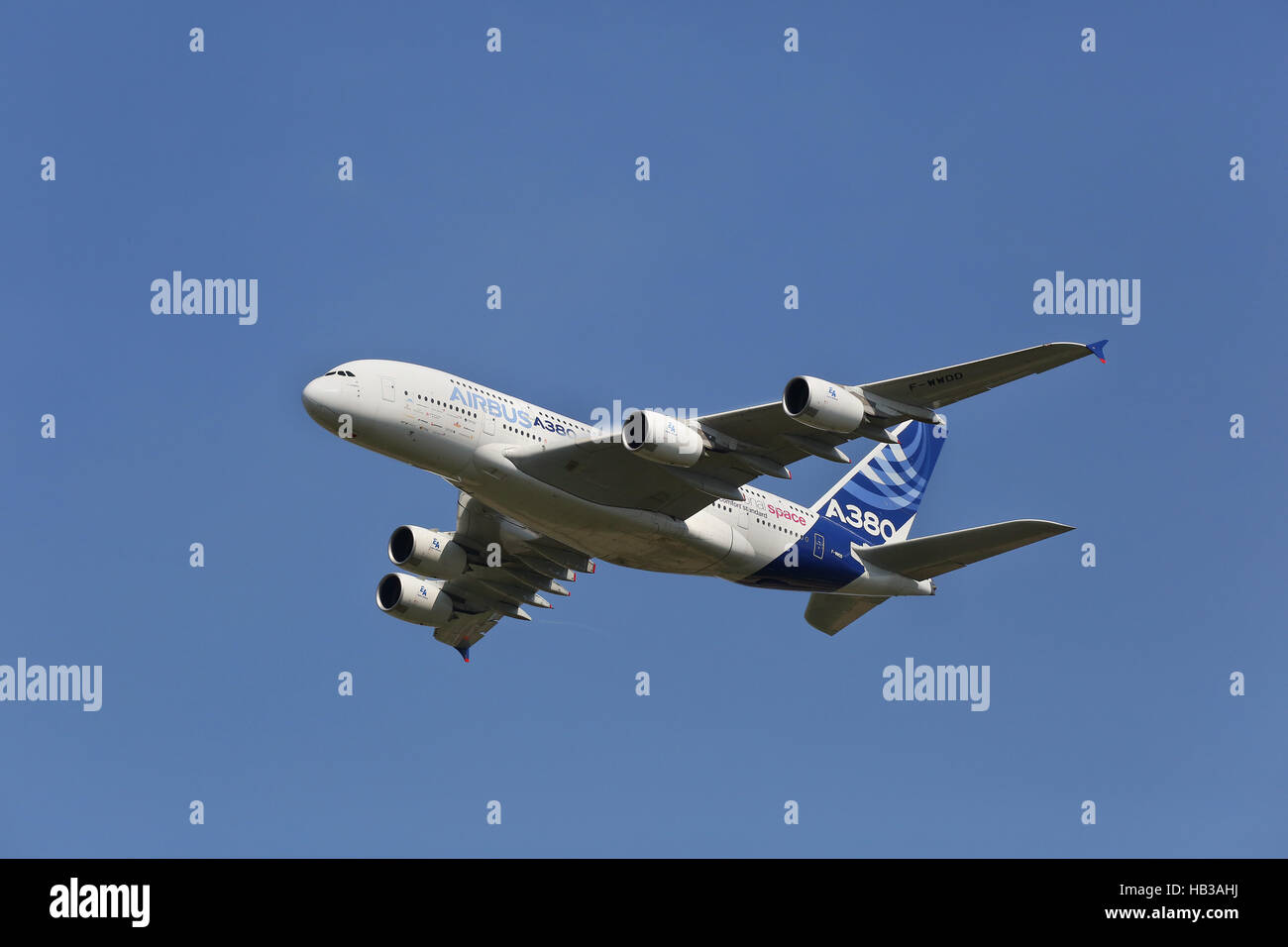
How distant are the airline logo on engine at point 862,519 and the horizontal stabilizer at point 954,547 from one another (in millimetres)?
2898

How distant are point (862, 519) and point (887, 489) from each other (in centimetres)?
260

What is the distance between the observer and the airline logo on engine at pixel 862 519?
50.3 meters

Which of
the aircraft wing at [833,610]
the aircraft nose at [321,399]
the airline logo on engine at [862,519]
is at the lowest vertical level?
the aircraft wing at [833,610]

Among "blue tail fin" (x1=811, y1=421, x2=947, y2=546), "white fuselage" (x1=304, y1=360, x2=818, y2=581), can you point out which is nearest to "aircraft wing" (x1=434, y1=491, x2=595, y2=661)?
"white fuselage" (x1=304, y1=360, x2=818, y2=581)

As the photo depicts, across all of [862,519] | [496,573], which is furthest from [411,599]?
[862,519]

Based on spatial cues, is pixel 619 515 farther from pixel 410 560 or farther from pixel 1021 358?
pixel 1021 358

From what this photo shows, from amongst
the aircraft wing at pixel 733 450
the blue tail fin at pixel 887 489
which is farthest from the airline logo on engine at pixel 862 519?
the aircraft wing at pixel 733 450

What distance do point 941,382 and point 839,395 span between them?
8.81 feet

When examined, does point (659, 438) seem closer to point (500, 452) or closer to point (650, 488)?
point (650, 488)

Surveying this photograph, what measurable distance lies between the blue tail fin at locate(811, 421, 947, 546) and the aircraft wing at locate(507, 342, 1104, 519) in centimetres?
894

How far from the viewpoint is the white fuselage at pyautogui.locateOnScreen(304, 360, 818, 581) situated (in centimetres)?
3981

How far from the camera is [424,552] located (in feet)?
154

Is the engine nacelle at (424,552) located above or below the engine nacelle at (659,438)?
below

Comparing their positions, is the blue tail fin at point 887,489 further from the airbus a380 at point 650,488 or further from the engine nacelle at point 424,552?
the engine nacelle at point 424,552
